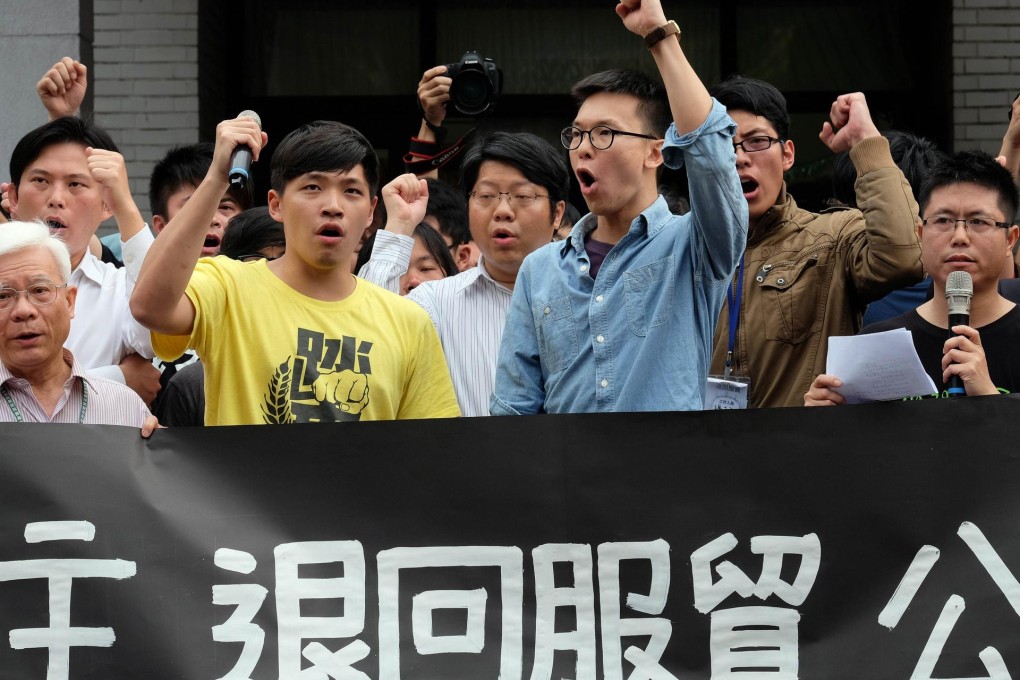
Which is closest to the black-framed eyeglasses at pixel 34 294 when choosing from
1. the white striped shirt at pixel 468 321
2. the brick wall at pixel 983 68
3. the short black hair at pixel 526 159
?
the white striped shirt at pixel 468 321

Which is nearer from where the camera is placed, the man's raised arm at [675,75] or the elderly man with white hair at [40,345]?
the man's raised arm at [675,75]

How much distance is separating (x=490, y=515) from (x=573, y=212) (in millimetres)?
2521

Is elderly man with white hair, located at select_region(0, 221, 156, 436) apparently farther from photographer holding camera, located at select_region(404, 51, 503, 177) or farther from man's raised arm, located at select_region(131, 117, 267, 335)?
photographer holding camera, located at select_region(404, 51, 503, 177)

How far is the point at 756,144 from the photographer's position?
13.9 feet

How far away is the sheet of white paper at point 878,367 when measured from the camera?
3.15 metres

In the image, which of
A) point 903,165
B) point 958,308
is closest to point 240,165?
point 958,308

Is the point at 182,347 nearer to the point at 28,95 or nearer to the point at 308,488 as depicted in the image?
the point at 308,488

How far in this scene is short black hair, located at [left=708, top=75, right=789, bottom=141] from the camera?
4.28 metres

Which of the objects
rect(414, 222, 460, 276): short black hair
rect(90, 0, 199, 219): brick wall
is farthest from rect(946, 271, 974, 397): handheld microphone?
rect(90, 0, 199, 219): brick wall

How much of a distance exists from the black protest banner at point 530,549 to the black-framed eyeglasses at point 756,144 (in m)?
1.14

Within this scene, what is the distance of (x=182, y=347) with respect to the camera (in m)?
3.51

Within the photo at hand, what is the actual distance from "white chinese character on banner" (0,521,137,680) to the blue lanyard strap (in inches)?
66.8

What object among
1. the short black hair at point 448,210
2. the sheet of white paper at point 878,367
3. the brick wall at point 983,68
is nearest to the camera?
the sheet of white paper at point 878,367

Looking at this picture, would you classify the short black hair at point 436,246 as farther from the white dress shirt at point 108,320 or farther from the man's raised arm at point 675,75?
the man's raised arm at point 675,75
